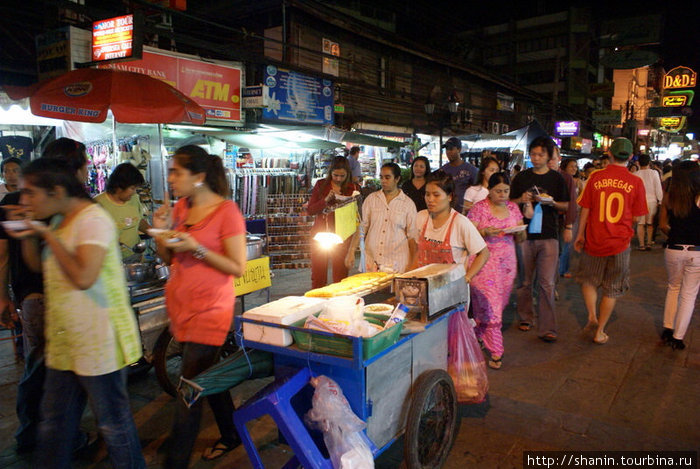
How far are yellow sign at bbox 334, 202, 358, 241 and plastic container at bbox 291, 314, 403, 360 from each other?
230cm

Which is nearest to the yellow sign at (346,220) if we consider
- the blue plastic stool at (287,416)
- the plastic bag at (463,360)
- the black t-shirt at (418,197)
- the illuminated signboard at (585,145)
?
the black t-shirt at (418,197)

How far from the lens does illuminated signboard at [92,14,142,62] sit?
7.26 metres

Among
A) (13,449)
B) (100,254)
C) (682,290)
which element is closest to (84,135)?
(13,449)

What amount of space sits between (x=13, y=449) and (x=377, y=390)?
278cm

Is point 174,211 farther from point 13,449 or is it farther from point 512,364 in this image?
point 512,364

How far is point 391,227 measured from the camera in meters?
4.76

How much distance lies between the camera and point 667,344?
17.6 ft

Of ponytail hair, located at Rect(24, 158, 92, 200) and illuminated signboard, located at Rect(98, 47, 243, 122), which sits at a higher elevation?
illuminated signboard, located at Rect(98, 47, 243, 122)

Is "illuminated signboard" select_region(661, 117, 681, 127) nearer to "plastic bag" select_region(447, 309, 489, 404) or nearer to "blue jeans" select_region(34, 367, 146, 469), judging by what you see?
"plastic bag" select_region(447, 309, 489, 404)

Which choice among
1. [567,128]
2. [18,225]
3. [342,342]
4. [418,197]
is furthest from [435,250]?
[567,128]

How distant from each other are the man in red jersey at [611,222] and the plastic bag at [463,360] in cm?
269

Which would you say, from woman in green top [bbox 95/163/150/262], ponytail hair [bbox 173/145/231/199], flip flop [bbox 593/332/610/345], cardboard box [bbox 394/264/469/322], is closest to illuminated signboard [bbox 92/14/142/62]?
woman in green top [bbox 95/163/150/262]

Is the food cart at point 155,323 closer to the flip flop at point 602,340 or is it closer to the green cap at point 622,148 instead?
the flip flop at point 602,340

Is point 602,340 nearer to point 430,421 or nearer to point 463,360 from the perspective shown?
point 463,360
